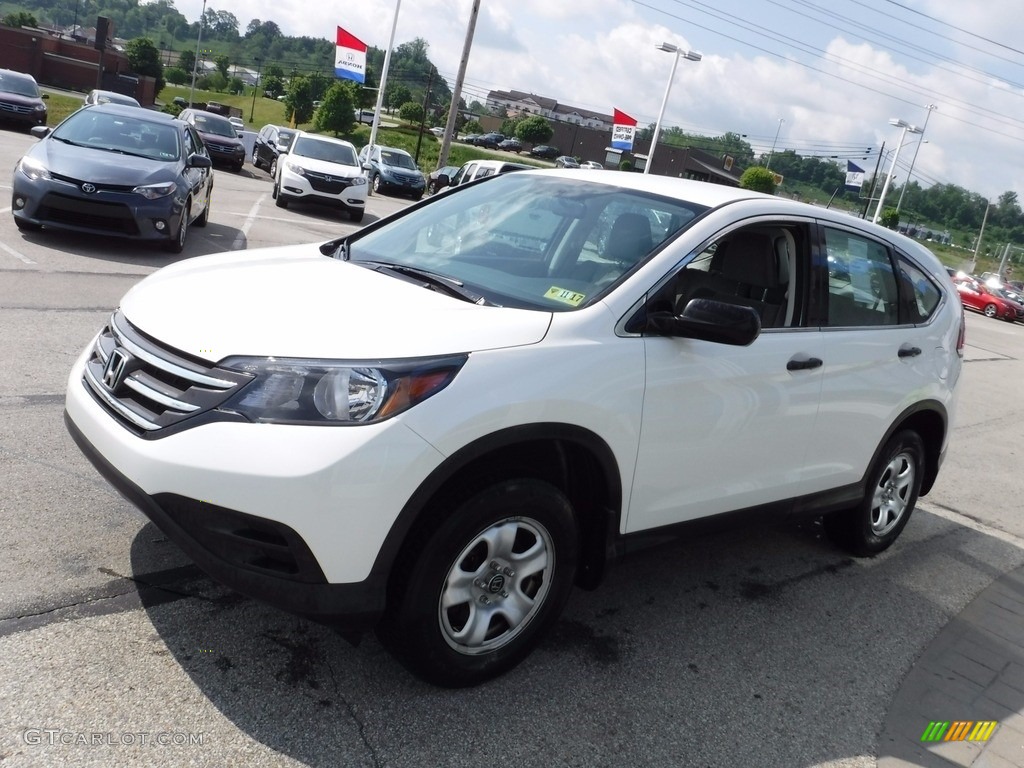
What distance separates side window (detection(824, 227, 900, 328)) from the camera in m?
4.36

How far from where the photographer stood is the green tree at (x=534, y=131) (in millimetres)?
106500

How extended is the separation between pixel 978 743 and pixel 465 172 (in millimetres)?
25970

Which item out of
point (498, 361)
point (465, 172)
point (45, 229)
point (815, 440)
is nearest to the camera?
point (498, 361)

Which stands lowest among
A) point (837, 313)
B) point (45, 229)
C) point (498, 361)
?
point (45, 229)

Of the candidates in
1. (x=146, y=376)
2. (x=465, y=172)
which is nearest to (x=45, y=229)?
(x=146, y=376)

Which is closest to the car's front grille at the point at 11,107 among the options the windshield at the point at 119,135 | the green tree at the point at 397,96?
the windshield at the point at 119,135

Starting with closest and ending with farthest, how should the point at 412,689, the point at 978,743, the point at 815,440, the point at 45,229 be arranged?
the point at 412,689 < the point at 978,743 < the point at 815,440 < the point at 45,229

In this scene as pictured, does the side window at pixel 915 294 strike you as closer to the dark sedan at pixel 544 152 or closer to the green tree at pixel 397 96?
the dark sedan at pixel 544 152

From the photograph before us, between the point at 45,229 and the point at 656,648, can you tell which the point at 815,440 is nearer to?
the point at 656,648

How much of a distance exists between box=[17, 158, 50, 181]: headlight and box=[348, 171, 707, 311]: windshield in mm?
6619

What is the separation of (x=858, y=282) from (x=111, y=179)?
7873 mm

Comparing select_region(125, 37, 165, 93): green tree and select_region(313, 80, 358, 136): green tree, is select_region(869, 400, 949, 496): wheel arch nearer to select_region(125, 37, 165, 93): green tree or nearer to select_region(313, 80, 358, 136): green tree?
select_region(313, 80, 358, 136): green tree

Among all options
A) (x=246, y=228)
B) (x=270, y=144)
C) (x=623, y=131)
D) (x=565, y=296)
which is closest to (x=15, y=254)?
(x=246, y=228)

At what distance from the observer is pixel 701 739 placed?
3.22 metres
